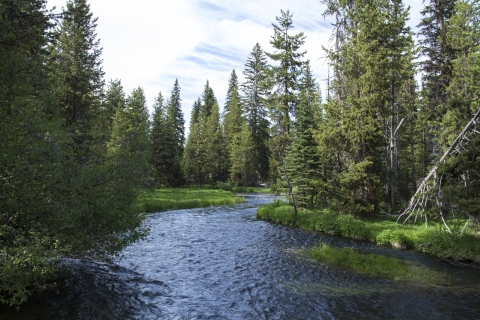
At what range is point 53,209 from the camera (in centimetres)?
833

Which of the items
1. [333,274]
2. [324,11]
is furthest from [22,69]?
[324,11]

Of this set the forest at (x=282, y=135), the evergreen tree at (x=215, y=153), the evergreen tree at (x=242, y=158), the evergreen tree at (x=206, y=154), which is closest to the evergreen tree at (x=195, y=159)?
the evergreen tree at (x=206, y=154)

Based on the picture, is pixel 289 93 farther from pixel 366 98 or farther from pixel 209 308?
pixel 209 308

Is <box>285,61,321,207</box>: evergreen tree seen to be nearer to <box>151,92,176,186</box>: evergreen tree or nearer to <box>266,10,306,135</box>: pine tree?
<box>266,10,306,135</box>: pine tree

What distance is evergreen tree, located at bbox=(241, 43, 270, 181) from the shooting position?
2670 inches

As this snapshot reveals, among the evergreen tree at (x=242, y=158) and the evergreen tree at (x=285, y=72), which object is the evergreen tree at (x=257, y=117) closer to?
the evergreen tree at (x=242, y=158)

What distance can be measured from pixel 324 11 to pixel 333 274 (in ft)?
73.2

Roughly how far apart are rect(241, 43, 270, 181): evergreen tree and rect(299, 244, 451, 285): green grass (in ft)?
164

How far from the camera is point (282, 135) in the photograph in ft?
94.8

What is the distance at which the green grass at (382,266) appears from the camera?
12.2 metres

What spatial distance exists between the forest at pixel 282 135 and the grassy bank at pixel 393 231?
1.10 meters

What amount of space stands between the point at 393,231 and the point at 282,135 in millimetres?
13346

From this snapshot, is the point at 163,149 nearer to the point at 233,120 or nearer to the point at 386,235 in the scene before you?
the point at 233,120

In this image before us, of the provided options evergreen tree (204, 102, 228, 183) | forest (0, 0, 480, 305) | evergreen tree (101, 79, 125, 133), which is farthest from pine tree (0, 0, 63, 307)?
evergreen tree (204, 102, 228, 183)
